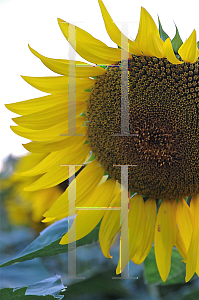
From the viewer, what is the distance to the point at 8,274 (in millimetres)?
1183

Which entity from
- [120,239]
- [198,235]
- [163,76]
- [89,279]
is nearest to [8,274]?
[89,279]

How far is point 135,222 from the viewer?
1073 millimetres

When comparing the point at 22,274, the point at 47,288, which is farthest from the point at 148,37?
the point at 22,274

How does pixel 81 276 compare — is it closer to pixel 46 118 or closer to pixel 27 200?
pixel 27 200

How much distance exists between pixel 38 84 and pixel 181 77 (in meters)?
0.42

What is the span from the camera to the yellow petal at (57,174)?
106 cm

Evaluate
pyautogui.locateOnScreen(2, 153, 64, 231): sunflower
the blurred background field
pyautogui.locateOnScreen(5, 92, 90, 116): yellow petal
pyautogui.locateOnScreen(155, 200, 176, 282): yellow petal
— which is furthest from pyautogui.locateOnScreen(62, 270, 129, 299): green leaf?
pyautogui.locateOnScreen(5, 92, 90, 116): yellow petal

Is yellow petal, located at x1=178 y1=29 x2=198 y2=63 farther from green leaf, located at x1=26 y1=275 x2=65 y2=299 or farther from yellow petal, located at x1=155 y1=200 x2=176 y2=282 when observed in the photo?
green leaf, located at x1=26 y1=275 x2=65 y2=299

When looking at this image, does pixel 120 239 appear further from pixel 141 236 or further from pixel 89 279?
pixel 89 279

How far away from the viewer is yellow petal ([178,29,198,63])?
769 millimetres

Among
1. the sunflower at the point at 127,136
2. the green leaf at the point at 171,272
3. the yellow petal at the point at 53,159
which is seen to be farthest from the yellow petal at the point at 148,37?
the green leaf at the point at 171,272

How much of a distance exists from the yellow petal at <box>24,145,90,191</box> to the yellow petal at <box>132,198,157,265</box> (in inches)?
11.1

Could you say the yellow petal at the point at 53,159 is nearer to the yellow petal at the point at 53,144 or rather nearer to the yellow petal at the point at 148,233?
the yellow petal at the point at 53,144

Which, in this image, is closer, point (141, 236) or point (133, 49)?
point (133, 49)
